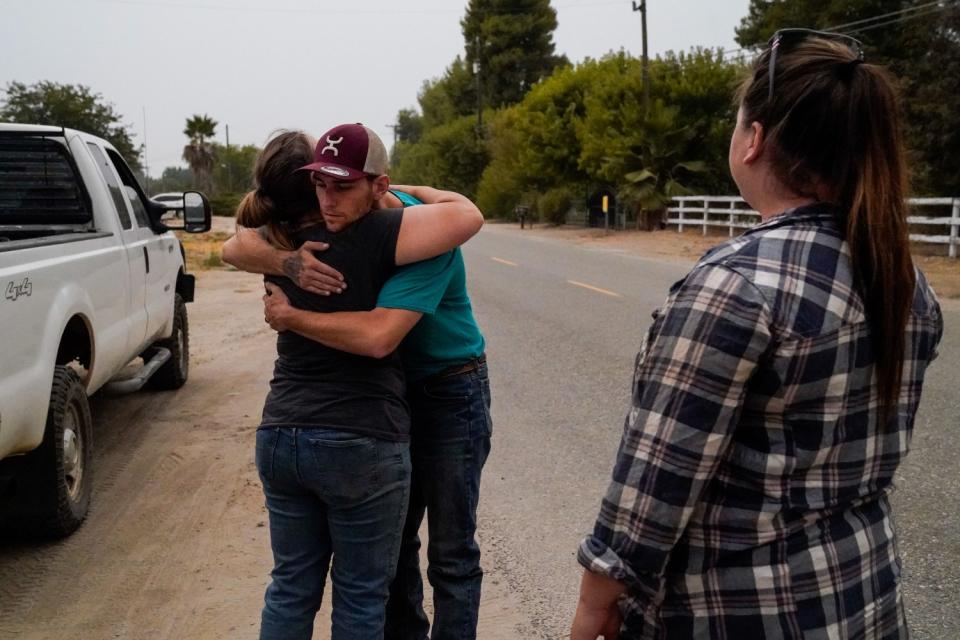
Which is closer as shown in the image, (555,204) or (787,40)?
(787,40)

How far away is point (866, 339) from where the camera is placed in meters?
1.50

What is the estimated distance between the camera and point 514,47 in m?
66.2

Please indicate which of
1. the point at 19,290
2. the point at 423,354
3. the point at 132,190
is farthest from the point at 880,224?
the point at 132,190

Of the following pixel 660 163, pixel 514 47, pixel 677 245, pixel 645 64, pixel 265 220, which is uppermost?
pixel 514 47

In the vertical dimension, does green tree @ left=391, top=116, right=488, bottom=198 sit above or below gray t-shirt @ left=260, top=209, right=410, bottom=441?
above

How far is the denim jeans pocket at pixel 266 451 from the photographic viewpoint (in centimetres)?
246

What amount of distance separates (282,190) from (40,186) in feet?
13.7

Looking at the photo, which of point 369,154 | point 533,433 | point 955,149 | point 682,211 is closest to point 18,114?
point 682,211

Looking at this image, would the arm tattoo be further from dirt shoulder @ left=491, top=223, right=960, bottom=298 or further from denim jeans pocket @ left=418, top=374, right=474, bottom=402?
dirt shoulder @ left=491, top=223, right=960, bottom=298

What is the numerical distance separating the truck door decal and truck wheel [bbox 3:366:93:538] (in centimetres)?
58

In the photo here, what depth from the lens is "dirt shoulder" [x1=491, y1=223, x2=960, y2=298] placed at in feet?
51.8

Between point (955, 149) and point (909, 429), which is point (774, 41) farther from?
point (955, 149)

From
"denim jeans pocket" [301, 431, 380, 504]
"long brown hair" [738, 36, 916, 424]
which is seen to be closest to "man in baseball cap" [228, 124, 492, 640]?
"denim jeans pocket" [301, 431, 380, 504]

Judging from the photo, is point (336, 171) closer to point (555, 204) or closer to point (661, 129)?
point (661, 129)
